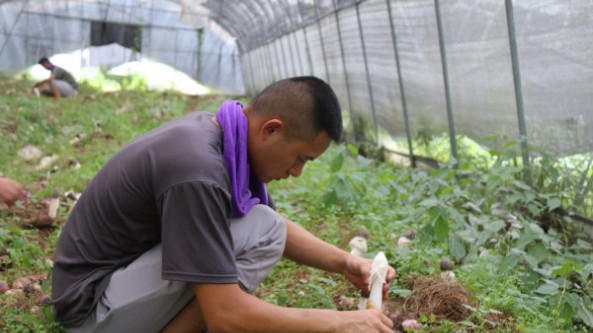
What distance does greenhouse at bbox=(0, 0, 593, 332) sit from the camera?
6.21 feet

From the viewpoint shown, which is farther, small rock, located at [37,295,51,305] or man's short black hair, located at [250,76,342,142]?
small rock, located at [37,295,51,305]

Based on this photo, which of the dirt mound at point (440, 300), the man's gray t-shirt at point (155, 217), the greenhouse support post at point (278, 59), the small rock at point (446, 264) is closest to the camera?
the man's gray t-shirt at point (155, 217)

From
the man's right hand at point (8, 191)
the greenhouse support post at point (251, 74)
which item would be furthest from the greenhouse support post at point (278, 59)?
the man's right hand at point (8, 191)

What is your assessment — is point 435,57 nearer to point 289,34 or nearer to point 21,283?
point 21,283

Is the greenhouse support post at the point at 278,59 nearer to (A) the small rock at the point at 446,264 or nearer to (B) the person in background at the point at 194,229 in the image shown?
(A) the small rock at the point at 446,264

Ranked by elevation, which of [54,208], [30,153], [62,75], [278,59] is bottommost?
[54,208]

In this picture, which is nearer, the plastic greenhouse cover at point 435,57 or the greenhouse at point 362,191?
the greenhouse at point 362,191

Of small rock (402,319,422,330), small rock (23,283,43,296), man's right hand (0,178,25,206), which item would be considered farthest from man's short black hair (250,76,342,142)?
man's right hand (0,178,25,206)

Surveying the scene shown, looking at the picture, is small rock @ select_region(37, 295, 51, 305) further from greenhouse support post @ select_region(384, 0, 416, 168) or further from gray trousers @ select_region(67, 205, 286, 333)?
greenhouse support post @ select_region(384, 0, 416, 168)

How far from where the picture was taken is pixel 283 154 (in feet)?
6.57

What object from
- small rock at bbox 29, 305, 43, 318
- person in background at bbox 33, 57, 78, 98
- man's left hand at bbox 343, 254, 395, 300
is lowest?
man's left hand at bbox 343, 254, 395, 300

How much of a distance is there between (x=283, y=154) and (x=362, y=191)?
109 inches

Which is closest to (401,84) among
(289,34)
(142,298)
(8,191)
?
(8,191)

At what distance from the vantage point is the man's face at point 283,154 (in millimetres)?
1982
